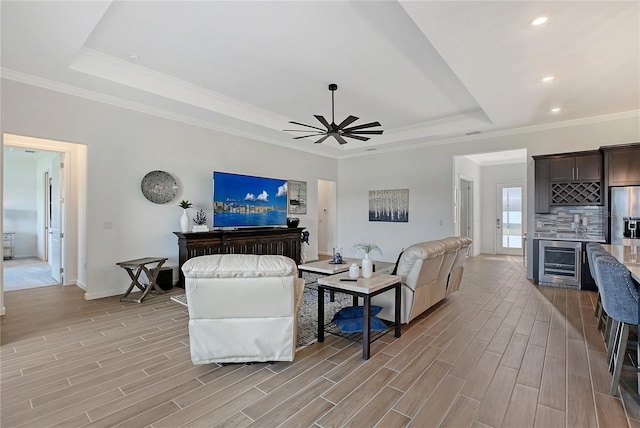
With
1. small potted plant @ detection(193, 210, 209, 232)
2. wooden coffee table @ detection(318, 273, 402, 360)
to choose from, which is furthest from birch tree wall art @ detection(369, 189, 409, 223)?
wooden coffee table @ detection(318, 273, 402, 360)

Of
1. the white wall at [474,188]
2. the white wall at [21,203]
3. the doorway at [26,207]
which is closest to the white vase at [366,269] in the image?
the white wall at [474,188]

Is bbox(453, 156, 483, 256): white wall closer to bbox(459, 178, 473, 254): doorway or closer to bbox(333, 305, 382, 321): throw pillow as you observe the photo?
bbox(459, 178, 473, 254): doorway

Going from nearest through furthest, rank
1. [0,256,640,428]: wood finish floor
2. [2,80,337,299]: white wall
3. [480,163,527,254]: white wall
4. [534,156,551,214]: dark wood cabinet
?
[0,256,640,428]: wood finish floor, [2,80,337,299]: white wall, [534,156,551,214]: dark wood cabinet, [480,163,527,254]: white wall

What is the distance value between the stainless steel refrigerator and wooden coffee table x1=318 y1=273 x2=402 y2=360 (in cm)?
423

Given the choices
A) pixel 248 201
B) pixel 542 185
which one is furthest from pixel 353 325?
pixel 542 185

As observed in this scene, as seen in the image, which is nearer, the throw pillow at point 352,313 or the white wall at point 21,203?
the throw pillow at point 352,313

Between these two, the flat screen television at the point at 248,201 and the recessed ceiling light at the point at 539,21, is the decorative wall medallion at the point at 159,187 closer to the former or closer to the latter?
the flat screen television at the point at 248,201

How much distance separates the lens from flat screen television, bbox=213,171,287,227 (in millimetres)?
5818

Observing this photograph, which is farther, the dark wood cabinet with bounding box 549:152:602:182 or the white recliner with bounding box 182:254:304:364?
the dark wood cabinet with bounding box 549:152:602:182

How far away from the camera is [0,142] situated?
376 cm

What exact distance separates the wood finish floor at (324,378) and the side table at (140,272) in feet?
2.24

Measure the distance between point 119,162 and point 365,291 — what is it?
14.2ft

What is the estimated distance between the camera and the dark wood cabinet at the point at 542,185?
18.5 feet

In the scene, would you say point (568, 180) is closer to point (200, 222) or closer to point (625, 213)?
point (625, 213)
